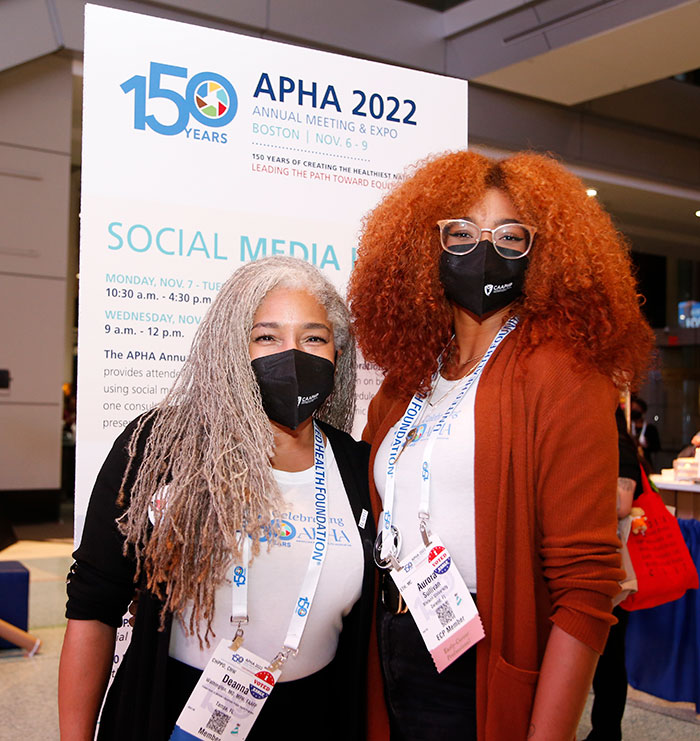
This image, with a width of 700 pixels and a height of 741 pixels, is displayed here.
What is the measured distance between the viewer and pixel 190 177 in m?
2.35

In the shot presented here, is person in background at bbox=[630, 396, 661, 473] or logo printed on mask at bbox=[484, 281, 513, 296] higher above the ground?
logo printed on mask at bbox=[484, 281, 513, 296]

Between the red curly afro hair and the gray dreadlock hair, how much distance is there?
27 cm

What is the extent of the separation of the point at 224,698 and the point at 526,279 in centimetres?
103

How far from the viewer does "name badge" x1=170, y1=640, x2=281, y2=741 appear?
1.46 meters

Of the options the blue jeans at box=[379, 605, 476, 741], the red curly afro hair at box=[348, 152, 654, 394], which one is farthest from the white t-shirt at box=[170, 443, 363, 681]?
the red curly afro hair at box=[348, 152, 654, 394]

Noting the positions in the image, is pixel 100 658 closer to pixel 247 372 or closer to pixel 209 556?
pixel 209 556

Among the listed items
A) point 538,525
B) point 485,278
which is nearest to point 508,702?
point 538,525

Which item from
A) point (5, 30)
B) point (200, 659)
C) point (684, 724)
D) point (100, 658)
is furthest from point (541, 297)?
point (5, 30)

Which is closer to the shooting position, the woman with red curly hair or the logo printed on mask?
the woman with red curly hair

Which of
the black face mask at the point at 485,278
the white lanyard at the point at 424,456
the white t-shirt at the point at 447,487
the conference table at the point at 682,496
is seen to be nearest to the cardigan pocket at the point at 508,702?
the white t-shirt at the point at 447,487

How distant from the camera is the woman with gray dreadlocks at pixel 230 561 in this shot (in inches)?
58.1

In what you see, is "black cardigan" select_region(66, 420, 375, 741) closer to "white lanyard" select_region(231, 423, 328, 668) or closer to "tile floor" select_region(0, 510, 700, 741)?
"white lanyard" select_region(231, 423, 328, 668)

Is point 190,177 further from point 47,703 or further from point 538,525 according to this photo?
point 47,703

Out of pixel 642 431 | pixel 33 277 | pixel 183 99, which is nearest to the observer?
pixel 183 99
